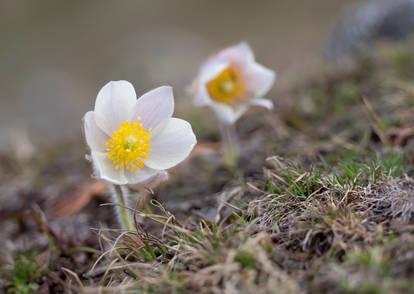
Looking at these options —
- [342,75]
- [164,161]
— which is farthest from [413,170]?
[342,75]

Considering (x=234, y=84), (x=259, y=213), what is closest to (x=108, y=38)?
(x=234, y=84)

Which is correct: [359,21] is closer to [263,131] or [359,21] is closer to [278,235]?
[263,131]

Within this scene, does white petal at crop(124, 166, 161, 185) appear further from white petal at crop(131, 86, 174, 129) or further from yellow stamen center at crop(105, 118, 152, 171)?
white petal at crop(131, 86, 174, 129)

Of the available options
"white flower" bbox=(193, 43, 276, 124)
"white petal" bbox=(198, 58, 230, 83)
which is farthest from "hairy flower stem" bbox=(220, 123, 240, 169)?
"white petal" bbox=(198, 58, 230, 83)

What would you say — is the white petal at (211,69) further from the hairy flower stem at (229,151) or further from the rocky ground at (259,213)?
the rocky ground at (259,213)

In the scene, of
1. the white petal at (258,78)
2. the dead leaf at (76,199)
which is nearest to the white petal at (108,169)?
the dead leaf at (76,199)

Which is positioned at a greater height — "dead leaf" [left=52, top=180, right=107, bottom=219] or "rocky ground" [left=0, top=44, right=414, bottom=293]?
"dead leaf" [left=52, top=180, right=107, bottom=219]
